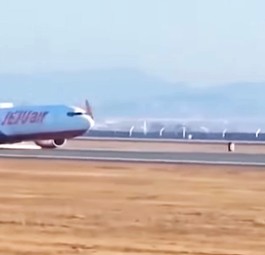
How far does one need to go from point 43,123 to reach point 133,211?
45018 mm

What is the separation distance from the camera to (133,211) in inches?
1024

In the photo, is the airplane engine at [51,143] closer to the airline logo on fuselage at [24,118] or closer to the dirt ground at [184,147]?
the dirt ground at [184,147]

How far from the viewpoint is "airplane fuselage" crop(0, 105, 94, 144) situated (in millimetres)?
70625

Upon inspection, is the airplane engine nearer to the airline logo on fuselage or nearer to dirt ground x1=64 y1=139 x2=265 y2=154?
dirt ground x1=64 y1=139 x2=265 y2=154

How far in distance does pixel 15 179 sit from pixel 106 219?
13703 millimetres

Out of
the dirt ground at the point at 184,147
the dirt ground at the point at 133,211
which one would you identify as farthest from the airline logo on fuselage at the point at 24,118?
the dirt ground at the point at 133,211

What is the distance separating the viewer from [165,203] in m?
28.2

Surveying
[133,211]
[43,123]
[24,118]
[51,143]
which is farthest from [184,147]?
[133,211]

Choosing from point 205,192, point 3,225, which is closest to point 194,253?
point 3,225

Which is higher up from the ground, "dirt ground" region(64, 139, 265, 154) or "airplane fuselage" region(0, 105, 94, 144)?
"airplane fuselage" region(0, 105, 94, 144)

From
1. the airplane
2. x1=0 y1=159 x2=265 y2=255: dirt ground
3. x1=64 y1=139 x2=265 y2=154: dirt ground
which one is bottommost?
x1=0 y1=159 x2=265 y2=255: dirt ground

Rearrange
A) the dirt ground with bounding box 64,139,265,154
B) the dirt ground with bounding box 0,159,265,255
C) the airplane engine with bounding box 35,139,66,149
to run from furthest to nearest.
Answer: the airplane engine with bounding box 35,139,66,149 < the dirt ground with bounding box 64,139,265,154 < the dirt ground with bounding box 0,159,265,255

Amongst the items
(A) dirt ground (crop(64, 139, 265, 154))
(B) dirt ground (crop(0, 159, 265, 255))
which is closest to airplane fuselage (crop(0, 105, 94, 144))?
(A) dirt ground (crop(64, 139, 265, 154))

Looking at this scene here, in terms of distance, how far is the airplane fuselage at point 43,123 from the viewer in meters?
70.6
